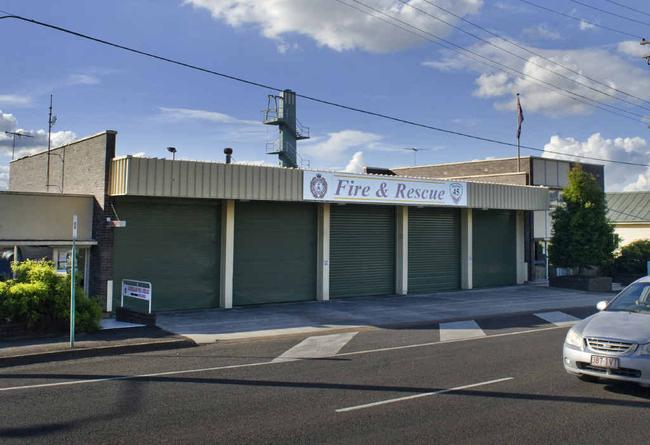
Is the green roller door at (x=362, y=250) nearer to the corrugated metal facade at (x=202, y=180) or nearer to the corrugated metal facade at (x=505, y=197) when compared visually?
the corrugated metal facade at (x=202, y=180)

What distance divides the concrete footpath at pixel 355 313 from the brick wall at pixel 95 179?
90.6 inches

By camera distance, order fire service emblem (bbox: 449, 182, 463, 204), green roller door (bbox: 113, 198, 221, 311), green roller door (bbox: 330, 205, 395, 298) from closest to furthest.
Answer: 1. green roller door (bbox: 113, 198, 221, 311)
2. green roller door (bbox: 330, 205, 395, 298)
3. fire service emblem (bbox: 449, 182, 463, 204)

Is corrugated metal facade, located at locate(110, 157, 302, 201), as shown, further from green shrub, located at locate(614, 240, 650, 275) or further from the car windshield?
green shrub, located at locate(614, 240, 650, 275)

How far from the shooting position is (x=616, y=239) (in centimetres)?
2803

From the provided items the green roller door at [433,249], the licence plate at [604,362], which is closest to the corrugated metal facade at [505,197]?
the green roller door at [433,249]

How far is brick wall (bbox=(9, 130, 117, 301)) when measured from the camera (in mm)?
17234

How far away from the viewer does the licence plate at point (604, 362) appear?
26.1ft

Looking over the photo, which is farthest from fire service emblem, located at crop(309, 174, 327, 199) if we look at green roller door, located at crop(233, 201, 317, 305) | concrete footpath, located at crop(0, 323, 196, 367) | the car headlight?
the car headlight

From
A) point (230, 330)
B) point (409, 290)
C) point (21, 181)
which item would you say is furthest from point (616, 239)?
point (21, 181)

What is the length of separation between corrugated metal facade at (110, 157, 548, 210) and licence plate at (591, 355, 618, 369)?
12.4 metres

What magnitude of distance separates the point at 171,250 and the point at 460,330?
30.8 ft

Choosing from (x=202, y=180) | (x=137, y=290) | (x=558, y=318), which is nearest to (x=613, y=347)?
(x=558, y=318)

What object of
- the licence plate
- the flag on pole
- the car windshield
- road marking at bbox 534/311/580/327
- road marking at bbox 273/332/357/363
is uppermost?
the flag on pole

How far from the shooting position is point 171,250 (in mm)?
18625
